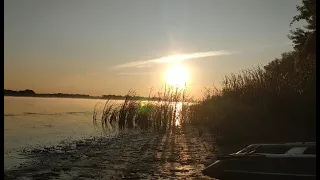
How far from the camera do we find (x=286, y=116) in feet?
53.7

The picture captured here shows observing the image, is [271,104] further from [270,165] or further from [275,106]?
[270,165]

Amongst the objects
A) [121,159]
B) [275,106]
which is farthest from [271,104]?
[121,159]

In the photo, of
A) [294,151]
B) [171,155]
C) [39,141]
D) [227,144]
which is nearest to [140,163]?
[171,155]

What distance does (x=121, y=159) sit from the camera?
12.2 metres

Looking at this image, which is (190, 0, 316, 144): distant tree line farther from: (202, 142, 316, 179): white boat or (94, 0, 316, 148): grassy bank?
(202, 142, 316, 179): white boat

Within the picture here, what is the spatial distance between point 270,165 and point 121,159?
210 inches

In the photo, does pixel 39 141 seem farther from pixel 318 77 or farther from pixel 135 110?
pixel 318 77

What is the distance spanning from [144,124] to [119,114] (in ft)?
6.36

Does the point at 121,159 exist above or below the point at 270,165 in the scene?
below

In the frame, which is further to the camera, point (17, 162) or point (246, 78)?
point (246, 78)

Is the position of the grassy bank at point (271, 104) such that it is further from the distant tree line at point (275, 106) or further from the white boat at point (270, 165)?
the white boat at point (270, 165)

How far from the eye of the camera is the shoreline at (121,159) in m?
9.79

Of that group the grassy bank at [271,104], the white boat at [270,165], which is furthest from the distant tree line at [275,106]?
the white boat at [270,165]

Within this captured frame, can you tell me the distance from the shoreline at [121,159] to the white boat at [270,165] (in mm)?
919
